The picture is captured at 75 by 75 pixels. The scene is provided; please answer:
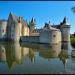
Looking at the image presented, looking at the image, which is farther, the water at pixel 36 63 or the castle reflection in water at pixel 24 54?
the castle reflection in water at pixel 24 54

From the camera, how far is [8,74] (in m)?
9.49

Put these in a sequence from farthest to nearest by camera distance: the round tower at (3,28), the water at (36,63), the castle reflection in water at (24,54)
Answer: the round tower at (3,28), the castle reflection in water at (24,54), the water at (36,63)

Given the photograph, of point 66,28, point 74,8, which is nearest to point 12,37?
point 66,28

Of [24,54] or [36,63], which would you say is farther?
[24,54]

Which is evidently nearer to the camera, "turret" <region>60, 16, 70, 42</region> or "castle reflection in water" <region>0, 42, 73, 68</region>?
"castle reflection in water" <region>0, 42, 73, 68</region>

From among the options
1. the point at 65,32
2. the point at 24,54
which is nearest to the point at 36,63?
the point at 24,54

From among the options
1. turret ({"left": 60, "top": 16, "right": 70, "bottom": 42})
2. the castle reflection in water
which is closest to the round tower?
turret ({"left": 60, "top": 16, "right": 70, "bottom": 42})

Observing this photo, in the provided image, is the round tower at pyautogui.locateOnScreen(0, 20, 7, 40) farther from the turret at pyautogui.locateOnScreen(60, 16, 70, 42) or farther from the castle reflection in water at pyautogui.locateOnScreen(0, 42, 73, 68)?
the castle reflection in water at pyautogui.locateOnScreen(0, 42, 73, 68)

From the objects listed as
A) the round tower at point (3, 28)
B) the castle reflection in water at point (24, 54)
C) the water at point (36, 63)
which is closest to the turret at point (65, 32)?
the round tower at point (3, 28)

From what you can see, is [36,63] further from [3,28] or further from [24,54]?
[3,28]

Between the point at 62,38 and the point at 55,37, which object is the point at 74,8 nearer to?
the point at 55,37

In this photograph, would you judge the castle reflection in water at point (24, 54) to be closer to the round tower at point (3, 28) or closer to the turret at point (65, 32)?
the turret at point (65, 32)

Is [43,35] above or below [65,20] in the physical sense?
below

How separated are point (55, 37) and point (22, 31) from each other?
523 inches
